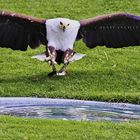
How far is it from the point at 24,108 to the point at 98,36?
3.46 metres

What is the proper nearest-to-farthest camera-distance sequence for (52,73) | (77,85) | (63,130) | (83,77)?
1. (63,130)
2. (77,85)
3. (52,73)
4. (83,77)

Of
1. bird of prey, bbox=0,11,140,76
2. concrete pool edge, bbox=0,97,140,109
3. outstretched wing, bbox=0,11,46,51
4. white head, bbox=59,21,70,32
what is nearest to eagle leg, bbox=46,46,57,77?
bird of prey, bbox=0,11,140,76

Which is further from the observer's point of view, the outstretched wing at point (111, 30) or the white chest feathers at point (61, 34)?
the outstretched wing at point (111, 30)

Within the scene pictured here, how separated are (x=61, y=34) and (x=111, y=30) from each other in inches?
55.9

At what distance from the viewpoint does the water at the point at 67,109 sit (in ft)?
33.4

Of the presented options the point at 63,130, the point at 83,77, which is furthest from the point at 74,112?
the point at 83,77

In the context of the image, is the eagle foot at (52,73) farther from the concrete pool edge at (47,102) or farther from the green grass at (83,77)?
the concrete pool edge at (47,102)

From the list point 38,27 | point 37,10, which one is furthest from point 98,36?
point 37,10

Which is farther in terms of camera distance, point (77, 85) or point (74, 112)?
point (77, 85)

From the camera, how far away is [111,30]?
13656 mm

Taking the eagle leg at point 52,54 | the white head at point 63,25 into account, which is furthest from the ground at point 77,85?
the white head at point 63,25

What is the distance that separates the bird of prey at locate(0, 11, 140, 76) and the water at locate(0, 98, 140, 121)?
3.75ft

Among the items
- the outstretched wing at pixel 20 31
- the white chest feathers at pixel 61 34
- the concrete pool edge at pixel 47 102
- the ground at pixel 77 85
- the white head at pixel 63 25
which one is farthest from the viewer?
the outstretched wing at pixel 20 31

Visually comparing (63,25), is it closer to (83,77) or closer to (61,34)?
(61,34)
